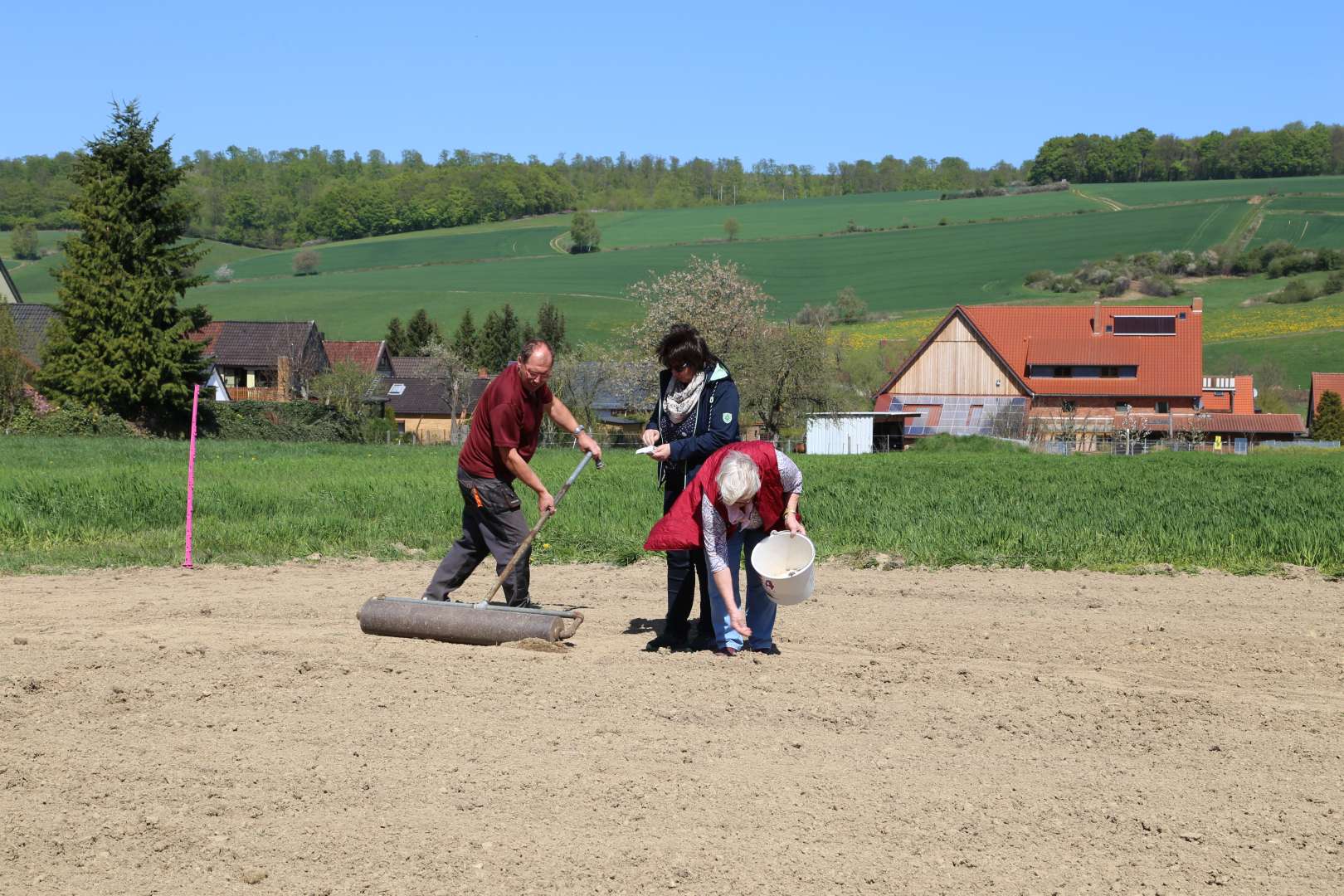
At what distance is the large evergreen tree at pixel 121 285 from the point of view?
1785 inches

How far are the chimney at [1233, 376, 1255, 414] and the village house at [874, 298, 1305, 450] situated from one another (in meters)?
1.53

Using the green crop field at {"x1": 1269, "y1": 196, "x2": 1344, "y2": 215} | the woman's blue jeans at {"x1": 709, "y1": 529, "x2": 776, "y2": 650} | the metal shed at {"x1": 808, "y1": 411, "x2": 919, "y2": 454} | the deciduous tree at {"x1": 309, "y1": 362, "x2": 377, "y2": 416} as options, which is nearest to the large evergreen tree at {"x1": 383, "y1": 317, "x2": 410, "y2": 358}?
the deciduous tree at {"x1": 309, "y1": 362, "x2": 377, "y2": 416}

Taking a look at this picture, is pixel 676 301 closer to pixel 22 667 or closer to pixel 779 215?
pixel 22 667

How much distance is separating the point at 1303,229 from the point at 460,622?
110 m

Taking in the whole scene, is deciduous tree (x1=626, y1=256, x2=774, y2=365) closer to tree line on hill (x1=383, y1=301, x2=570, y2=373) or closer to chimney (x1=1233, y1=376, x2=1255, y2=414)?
tree line on hill (x1=383, y1=301, x2=570, y2=373)

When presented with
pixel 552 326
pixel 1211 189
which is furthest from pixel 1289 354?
pixel 1211 189

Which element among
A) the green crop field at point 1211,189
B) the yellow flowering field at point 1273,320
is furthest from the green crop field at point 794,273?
the yellow flowering field at point 1273,320

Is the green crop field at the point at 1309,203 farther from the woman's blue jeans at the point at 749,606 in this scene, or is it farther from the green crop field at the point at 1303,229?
the woman's blue jeans at the point at 749,606

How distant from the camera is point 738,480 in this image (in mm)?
7215

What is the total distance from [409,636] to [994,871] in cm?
463

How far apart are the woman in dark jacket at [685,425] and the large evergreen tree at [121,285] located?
41350 mm

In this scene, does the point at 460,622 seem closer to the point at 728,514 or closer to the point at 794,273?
the point at 728,514

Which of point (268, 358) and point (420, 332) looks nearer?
point (268, 358)

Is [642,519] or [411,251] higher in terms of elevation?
[411,251]
